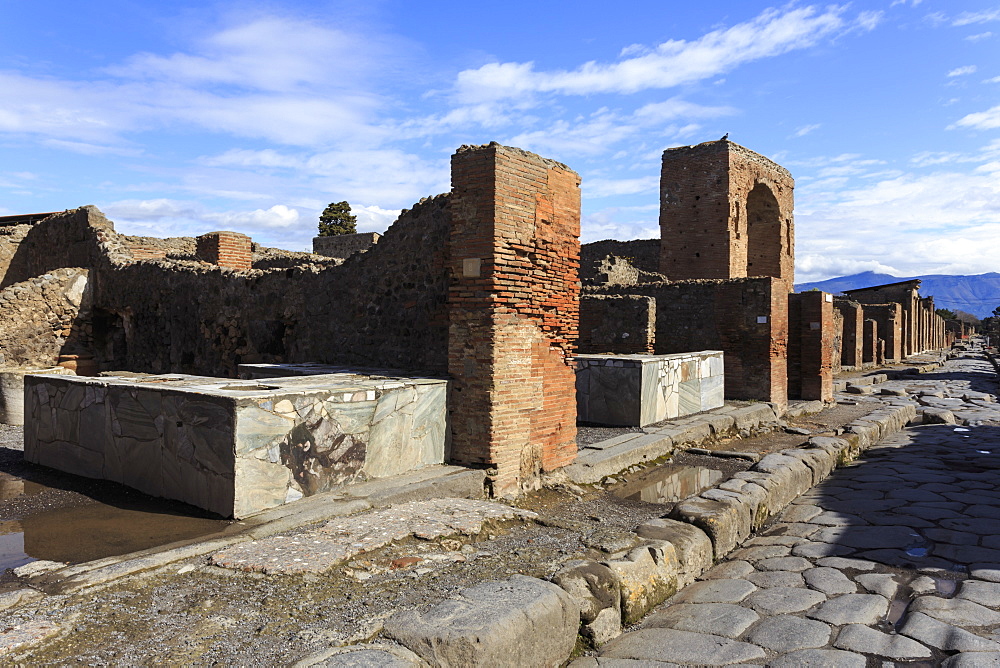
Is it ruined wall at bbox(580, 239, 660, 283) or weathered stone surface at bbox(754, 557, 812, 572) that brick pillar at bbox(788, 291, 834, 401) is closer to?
ruined wall at bbox(580, 239, 660, 283)

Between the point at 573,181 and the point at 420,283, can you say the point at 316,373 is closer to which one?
the point at 420,283

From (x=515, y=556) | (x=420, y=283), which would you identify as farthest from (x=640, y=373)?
(x=515, y=556)

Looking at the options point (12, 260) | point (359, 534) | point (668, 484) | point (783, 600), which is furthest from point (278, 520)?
point (12, 260)

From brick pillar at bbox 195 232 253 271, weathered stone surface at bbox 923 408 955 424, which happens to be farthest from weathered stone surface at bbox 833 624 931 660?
brick pillar at bbox 195 232 253 271

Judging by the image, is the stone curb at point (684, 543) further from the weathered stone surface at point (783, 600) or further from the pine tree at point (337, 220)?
the pine tree at point (337, 220)

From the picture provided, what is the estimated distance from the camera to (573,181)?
19.7ft

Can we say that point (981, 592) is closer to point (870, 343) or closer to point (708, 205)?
point (708, 205)

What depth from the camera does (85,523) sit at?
3836 mm

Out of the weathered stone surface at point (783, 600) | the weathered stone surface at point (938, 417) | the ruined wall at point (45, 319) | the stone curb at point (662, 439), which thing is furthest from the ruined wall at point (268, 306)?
the weathered stone surface at point (938, 417)

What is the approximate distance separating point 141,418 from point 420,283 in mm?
2751

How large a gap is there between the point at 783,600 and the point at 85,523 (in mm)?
4141

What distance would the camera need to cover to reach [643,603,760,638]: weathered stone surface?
307cm

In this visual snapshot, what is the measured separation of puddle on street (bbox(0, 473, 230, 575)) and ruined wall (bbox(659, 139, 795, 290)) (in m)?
15.4

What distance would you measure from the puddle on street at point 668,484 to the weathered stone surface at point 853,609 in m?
2.45
